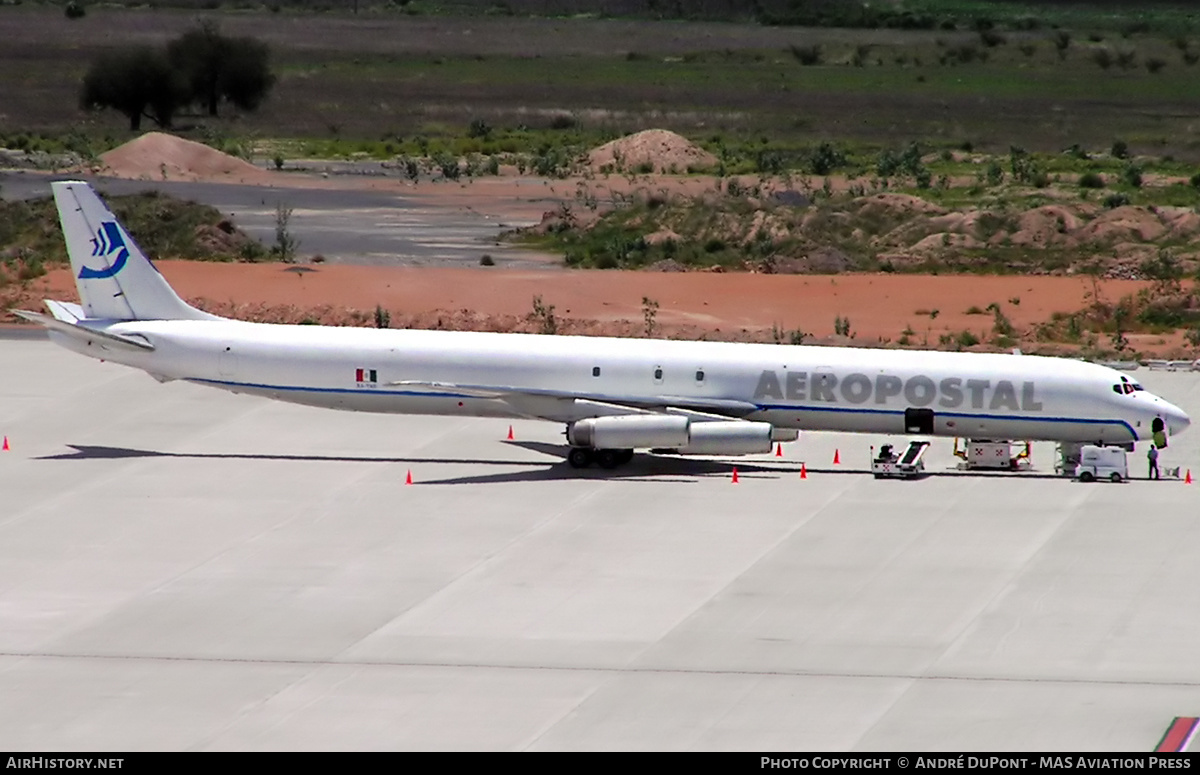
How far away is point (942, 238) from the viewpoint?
84812mm

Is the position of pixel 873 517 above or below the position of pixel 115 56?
below

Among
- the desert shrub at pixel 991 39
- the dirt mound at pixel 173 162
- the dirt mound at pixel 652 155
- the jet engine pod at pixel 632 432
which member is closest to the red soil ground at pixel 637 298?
the jet engine pod at pixel 632 432

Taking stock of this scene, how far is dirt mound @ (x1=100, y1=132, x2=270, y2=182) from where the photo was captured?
11138 centimetres

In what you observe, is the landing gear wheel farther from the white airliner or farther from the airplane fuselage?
the airplane fuselage

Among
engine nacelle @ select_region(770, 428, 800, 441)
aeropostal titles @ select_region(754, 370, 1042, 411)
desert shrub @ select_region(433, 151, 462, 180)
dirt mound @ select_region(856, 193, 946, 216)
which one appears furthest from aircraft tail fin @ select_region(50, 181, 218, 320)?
desert shrub @ select_region(433, 151, 462, 180)

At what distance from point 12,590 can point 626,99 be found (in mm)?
115393

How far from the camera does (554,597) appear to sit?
127 feet

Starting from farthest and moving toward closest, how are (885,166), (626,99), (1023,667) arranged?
(626,99) < (885,166) < (1023,667)

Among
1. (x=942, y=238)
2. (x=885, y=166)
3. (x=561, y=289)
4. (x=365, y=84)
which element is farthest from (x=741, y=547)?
(x=365, y=84)

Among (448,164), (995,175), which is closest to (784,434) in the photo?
(995,175)

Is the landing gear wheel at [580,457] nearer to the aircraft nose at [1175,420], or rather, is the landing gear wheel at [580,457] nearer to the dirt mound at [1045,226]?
the aircraft nose at [1175,420]

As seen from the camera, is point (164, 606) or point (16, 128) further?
point (16, 128)

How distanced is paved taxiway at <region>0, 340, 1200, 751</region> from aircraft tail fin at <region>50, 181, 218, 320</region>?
3.32 meters

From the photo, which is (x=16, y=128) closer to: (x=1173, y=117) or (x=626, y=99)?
(x=626, y=99)
